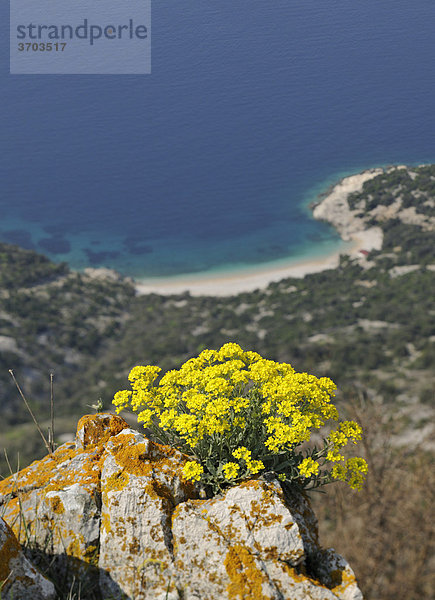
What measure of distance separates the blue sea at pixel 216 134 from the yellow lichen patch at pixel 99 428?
50.5 m

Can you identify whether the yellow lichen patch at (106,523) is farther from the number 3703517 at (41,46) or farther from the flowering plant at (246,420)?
the number 3703517 at (41,46)

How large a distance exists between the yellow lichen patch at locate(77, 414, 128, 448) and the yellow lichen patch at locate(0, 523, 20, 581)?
5.14 feet

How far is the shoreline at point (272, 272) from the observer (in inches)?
2019

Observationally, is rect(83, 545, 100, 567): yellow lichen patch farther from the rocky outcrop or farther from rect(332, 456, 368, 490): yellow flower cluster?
rect(332, 456, 368, 490): yellow flower cluster

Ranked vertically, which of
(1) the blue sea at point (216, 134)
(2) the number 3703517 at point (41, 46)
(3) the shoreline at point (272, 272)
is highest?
(2) the number 3703517 at point (41, 46)

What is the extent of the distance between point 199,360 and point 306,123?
333 ft

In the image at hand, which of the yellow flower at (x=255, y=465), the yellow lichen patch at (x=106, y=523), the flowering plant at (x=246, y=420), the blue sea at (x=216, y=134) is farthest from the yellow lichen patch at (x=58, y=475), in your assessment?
the blue sea at (x=216, y=134)

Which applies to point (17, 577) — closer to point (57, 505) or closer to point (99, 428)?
point (57, 505)

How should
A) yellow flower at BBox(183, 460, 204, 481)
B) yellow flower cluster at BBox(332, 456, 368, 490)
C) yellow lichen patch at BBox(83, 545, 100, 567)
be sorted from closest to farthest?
yellow lichen patch at BBox(83, 545, 100, 567), yellow flower at BBox(183, 460, 204, 481), yellow flower cluster at BBox(332, 456, 368, 490)

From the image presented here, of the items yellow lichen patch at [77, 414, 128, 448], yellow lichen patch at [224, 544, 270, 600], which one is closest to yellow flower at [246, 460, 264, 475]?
yellow lichen patch at [224, 544, 270, 600]

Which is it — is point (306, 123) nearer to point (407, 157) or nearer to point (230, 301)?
point (407, 157)

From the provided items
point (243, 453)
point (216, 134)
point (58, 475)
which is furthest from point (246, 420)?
point (216, 134)

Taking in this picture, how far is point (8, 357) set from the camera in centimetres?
3456

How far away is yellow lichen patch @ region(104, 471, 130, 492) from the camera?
165 inches
